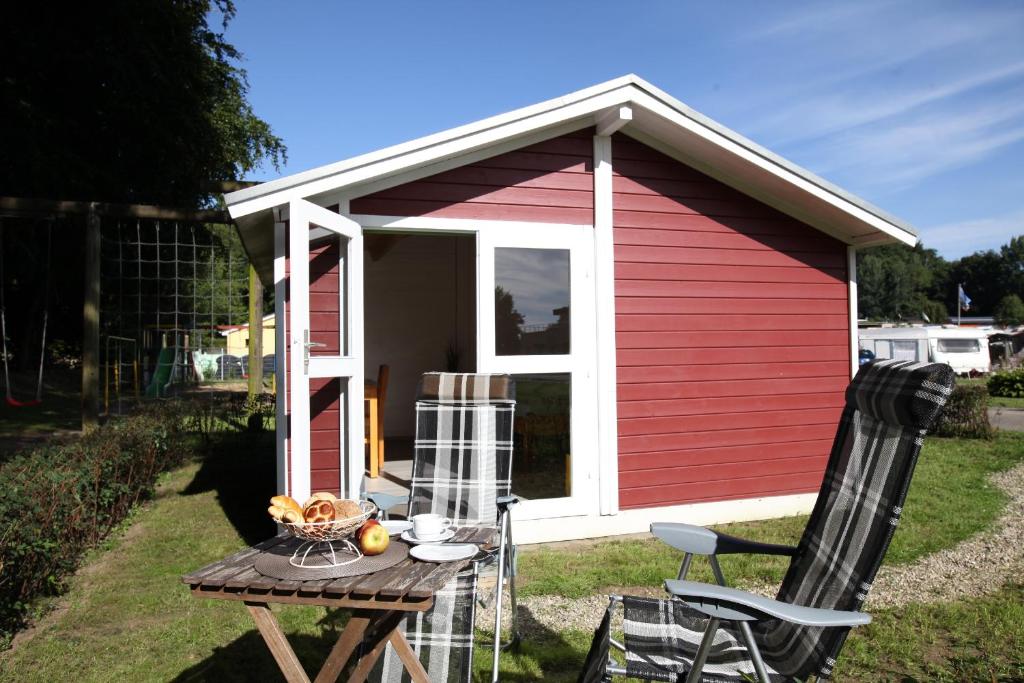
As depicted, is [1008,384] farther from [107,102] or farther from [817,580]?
[107,102]

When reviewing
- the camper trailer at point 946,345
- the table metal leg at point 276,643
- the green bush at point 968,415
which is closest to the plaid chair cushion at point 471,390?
the table metal leg at point 276,643

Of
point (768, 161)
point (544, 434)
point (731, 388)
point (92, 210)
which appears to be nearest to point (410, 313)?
point (92, 210)

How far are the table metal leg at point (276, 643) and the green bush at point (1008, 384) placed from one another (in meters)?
18.8

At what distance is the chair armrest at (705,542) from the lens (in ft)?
8.23

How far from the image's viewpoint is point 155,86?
1281cm

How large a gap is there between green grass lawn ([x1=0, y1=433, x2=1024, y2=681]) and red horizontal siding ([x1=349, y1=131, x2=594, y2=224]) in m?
2.33

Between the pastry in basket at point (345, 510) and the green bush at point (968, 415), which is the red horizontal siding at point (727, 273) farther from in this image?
the green bush at point (968, 415)

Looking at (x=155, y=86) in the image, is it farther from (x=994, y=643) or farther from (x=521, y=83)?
(x=994, y=643)

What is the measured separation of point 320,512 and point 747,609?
118cm

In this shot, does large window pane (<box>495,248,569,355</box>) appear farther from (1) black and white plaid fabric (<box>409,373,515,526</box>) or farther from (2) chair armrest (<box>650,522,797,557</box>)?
(2) chair armrest (<box>650,522,797,557</box>)

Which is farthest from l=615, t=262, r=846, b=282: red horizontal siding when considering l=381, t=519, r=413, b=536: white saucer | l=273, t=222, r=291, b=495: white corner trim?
l=381, t=519, r=413, b=536: white saucer

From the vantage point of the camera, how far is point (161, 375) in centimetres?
1284

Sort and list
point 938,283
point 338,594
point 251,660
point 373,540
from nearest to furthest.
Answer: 1. point 338,594
2. point 373,540
3. point 251,660
4. point 938,283

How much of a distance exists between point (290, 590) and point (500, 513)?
138 centimetres
